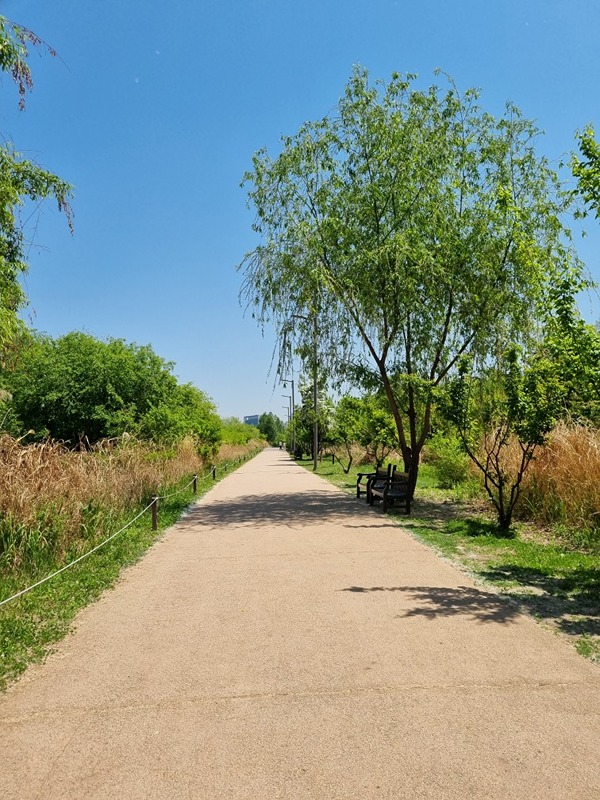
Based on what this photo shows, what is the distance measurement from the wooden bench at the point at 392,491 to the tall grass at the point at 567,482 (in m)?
2.73

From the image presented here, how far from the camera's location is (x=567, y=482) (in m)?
11.3

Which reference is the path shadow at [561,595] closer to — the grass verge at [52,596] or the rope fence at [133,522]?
the grass verge at [52,596]

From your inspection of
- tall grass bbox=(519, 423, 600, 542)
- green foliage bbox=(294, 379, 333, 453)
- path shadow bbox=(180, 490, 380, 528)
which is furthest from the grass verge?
green foliage bbox=(294, 379, 333, 453)

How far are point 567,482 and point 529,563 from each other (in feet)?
12.3

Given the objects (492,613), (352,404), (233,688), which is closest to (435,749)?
(233,688)

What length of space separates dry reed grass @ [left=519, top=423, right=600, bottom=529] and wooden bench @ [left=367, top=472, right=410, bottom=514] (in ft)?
8.90

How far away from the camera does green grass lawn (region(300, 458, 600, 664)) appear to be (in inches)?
226

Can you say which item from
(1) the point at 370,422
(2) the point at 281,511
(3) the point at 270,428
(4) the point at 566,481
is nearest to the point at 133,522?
(2) the point at 281,511

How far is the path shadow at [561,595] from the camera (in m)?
5.64

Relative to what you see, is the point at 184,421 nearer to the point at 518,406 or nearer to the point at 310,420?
the point at 518,406

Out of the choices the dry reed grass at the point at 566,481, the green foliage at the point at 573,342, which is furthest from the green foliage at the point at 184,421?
the green foliage at the point at 573,342

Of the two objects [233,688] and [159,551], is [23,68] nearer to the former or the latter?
[233,688]

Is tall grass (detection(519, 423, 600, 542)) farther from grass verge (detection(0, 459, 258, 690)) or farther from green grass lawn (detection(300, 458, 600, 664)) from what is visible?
grass verge (detection(0, 459, 258, 690))

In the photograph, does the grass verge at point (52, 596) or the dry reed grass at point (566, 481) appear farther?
the dry reed grass at point (566, 481)
